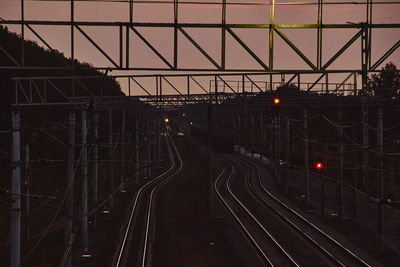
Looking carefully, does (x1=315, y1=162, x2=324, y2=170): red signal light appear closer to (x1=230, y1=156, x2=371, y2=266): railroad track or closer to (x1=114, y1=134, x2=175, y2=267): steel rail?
(x1=230, y1=156, x2=371, y2=266): railroad track

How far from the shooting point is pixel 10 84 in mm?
63688

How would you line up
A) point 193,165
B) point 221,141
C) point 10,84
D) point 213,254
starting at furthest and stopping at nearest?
point 221,141
point 193,165
point 10,84
point 213,254

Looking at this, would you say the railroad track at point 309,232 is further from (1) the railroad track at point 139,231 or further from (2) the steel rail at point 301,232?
(1) the railroad track at point 139,231

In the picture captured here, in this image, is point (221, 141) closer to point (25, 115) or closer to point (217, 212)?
point (25, 115)

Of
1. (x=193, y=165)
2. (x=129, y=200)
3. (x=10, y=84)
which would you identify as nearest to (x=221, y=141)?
(x=193, y=165)

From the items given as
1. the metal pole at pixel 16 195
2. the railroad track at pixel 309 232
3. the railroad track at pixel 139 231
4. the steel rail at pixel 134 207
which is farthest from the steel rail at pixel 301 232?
the metal pole at pixel 16 195

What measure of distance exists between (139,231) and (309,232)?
28.1 ft

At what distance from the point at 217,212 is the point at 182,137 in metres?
80.5

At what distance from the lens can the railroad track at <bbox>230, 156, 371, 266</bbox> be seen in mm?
22781

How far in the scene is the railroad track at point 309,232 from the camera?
22.8 m

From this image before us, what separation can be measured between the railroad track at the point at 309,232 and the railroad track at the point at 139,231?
21.1 feet

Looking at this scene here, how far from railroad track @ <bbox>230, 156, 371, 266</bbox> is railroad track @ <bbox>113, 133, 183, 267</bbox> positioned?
6426 millimetres

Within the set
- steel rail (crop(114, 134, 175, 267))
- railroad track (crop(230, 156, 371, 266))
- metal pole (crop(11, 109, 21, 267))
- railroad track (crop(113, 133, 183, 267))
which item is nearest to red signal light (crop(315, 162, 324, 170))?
railroad track (crop(230, 156, 371, 266))

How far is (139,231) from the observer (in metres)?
29.6
